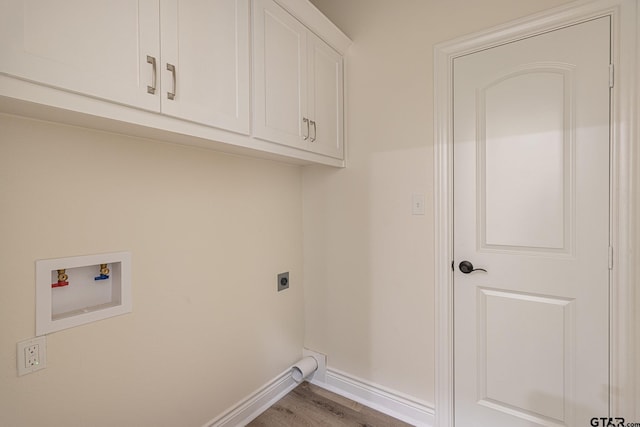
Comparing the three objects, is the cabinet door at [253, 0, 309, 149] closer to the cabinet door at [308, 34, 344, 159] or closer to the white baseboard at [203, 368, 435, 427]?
the cabinet door at [308, 34, 344, 159]

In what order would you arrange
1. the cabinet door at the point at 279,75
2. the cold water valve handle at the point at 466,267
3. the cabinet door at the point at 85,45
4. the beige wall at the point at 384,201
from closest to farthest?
the cabinet door at the point at 85,45 < the cabinet door at the point at 279,75 < the cold water valve handle at the point at 466,267 < the beige wall at the point at 384,201

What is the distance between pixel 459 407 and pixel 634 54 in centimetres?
189

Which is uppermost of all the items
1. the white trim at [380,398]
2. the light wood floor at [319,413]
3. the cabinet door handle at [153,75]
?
the cabinet door handle at [153,75]

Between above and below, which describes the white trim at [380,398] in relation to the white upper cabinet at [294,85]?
below

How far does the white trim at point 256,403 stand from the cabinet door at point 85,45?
166 centimetres

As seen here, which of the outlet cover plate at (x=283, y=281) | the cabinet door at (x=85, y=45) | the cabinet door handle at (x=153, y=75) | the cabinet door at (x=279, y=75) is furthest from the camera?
the outlet cover plate at (x=283, y=281)

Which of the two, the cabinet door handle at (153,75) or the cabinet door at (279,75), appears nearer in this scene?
the cabinet door handle at (153,75)

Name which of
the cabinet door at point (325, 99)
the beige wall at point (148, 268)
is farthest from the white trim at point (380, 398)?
the cabinet door at point (325, 99)

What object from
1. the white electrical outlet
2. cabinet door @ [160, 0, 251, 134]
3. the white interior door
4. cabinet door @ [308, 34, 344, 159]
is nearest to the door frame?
the white interior door

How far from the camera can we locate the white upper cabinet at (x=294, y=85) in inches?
55.1

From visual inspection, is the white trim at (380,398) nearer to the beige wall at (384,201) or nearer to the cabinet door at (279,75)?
the beige wall at (384,201)

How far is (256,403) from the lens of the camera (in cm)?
185

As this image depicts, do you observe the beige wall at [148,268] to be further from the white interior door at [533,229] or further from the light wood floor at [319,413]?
the white interior door at [533,229]

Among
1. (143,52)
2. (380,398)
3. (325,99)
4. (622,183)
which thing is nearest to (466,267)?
(622,183)
